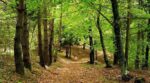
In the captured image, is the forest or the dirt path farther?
the dirt path

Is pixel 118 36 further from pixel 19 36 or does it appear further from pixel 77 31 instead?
pixel 77 31

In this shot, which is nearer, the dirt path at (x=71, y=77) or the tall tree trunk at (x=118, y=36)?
the tall tree trunk at (x=118, y=36)

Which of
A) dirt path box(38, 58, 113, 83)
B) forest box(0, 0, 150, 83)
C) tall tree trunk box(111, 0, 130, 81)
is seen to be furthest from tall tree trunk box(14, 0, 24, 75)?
tall tree trunk box(111, 0, 130, 81)

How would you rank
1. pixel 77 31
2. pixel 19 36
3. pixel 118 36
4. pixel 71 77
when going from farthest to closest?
pixel 77 31 → pixel 71 77 → pixel 118 36 → pixel 19 36

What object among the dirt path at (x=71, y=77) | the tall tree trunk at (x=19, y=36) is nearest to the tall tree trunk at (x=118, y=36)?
the dirt path at (x=71, y=77)

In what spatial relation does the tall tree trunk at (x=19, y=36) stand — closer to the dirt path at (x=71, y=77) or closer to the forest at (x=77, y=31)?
the forest at (x=77, y=31)

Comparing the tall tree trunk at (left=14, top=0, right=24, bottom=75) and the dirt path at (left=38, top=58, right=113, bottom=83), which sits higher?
the tall tree trunk at (left=14, top=0, right=24, bottom=75)

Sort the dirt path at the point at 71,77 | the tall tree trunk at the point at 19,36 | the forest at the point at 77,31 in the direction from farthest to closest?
the dirt path at the point at 71,77 → the forest at the point at 77,31 → the tall tree trunk at the point at 19,36

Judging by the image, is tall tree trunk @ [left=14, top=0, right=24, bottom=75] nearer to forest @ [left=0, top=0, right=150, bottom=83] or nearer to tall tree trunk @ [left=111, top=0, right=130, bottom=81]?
forest @ [left=0, top=0, right=150, bottom=83]

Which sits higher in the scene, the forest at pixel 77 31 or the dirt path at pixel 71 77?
the forest at pixel 77 31

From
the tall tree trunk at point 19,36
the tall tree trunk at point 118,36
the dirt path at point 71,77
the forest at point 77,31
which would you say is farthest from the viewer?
the dirt path at point 71,77

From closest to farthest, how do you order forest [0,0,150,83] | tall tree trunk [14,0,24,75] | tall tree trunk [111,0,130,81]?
tall tree trunk [14,0,24,75] < forest [0,0,150,83] < tall tree trunk [111,0,130,81]

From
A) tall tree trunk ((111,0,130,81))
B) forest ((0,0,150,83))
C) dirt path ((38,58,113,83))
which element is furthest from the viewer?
dirt path ((38,58,113,83))

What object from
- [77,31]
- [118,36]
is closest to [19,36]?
[118,36]
